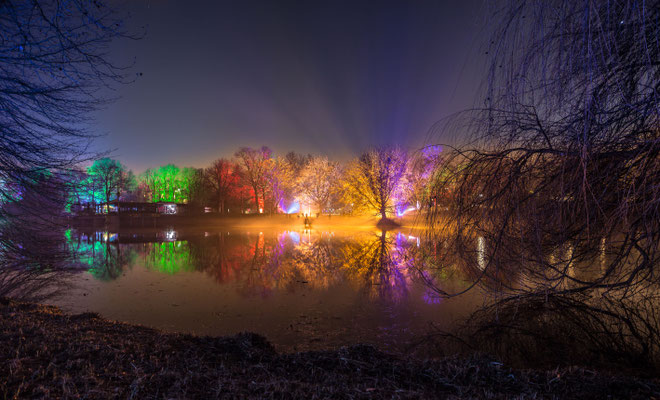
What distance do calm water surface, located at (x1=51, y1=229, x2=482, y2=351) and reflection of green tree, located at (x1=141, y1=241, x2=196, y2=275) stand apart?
0.16 ft

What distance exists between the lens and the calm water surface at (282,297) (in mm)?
6039

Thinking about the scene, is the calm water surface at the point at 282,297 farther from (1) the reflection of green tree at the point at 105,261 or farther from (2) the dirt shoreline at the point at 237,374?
(2) the dirt shoreline at the point at 237,374

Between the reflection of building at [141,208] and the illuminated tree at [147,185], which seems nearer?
the reflection of building at [141,208]

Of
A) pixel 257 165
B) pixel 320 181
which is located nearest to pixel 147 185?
pixel 257 165

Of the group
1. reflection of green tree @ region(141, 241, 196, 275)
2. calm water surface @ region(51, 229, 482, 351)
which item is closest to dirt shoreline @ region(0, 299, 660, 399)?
calm water surface @ region(51, 229, 482, 351)

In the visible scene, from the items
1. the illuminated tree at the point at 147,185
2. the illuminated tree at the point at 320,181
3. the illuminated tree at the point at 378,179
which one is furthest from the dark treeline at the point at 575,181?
the illuminated tree at the point at 147,185

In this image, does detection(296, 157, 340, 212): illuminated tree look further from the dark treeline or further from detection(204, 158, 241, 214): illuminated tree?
the dark treeline

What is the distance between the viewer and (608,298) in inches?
273

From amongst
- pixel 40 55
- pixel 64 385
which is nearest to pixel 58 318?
pixel 64 385

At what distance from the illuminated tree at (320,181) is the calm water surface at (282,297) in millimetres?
30890

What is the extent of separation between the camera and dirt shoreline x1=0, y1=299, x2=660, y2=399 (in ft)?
8.64

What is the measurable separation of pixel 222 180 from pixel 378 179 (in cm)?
3619

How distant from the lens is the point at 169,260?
46.7 ft

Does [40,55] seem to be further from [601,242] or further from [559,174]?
[601,242]
